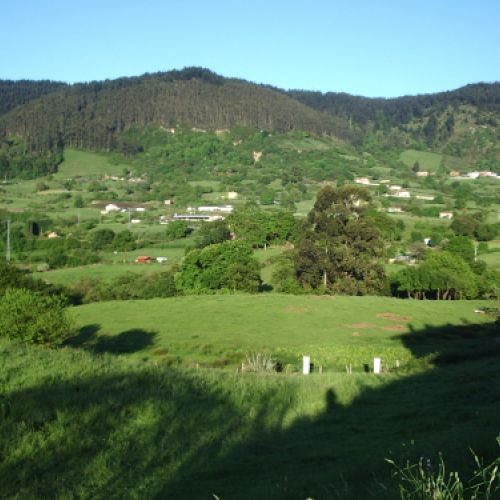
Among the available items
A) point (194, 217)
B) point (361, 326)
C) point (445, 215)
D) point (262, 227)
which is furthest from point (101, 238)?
point (445, 215)

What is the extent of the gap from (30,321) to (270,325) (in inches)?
639

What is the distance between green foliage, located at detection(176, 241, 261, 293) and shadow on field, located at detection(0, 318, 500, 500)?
Result: 4182 cm

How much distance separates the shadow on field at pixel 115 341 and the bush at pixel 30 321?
5422mm

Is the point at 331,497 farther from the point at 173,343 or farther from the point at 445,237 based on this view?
the point at 445,237

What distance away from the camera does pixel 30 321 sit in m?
26.2

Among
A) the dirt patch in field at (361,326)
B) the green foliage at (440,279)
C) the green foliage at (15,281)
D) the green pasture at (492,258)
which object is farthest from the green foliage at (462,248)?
the green foliage at (15,281)

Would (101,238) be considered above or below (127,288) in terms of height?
above

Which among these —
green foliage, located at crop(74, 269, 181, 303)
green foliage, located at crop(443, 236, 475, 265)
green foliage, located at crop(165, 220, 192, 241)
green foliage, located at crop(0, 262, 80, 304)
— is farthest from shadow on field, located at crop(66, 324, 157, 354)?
green foliage, located at crop(165, 220, 192, 241)

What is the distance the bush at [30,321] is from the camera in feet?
84.7

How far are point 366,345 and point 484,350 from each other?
11610mm

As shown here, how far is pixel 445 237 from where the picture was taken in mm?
86375

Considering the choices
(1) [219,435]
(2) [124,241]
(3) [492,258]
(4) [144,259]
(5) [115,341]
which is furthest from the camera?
(2) [124,241]

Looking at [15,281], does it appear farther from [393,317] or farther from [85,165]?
[85,165]

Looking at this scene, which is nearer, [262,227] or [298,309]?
[298,309]
